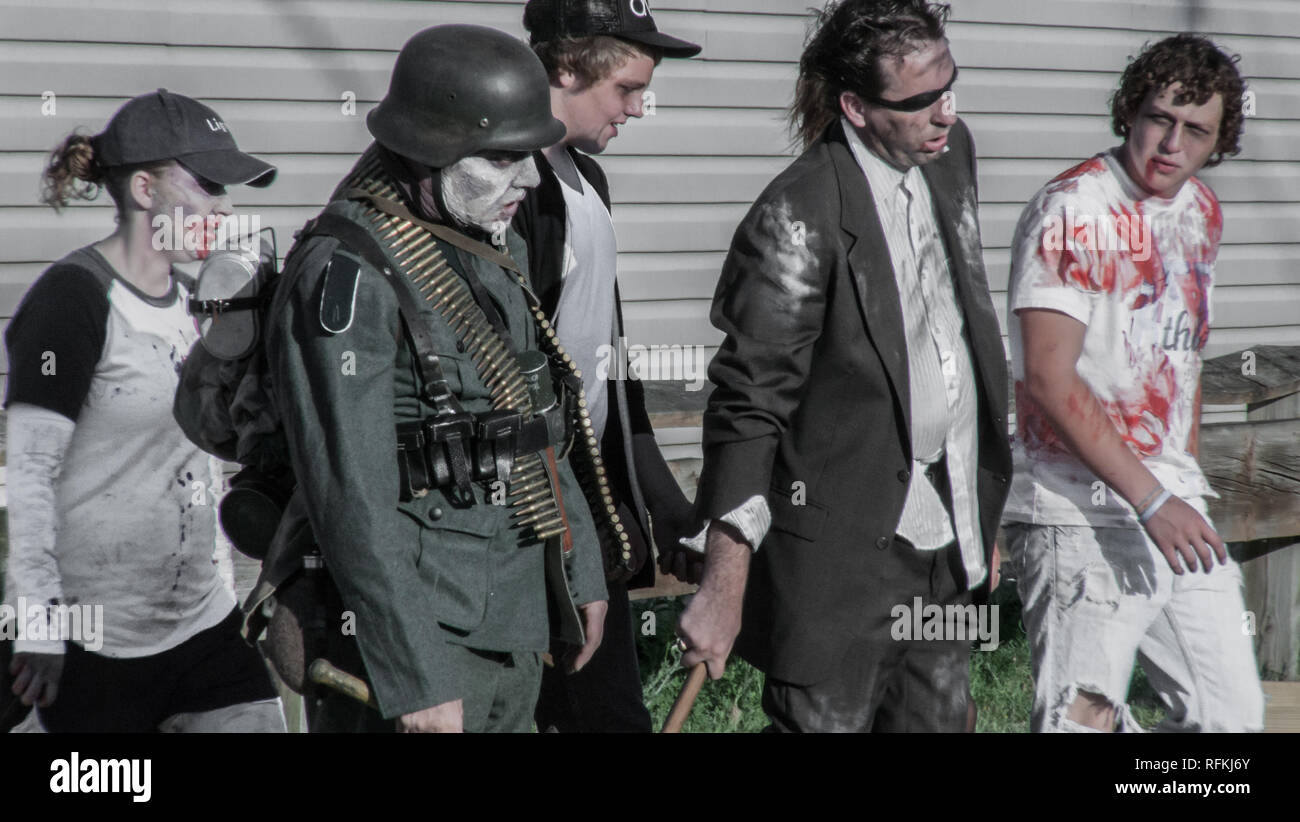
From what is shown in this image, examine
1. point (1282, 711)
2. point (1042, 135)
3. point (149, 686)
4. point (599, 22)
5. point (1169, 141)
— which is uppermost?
point (1042, 135)

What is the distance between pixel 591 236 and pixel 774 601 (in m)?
1.15

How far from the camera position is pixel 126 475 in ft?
13.4

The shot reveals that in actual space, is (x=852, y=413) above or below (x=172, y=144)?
below

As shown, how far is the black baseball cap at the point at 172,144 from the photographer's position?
164 inches

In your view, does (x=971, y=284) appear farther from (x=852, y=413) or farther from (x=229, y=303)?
(x=229, y=303)

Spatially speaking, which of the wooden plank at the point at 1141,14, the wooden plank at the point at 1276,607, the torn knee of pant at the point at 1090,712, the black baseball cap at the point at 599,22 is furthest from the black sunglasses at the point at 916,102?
the wooden plank at the point at 1141,14

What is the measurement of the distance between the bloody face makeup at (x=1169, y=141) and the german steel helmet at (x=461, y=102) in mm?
1997

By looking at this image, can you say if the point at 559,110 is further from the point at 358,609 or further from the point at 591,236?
the point at 358,609

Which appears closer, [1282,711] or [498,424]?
[498,424]

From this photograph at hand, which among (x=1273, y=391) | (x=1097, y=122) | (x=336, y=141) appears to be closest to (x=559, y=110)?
(x=336, y=141)

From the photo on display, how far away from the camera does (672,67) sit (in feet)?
24.2

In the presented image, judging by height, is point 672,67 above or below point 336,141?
above

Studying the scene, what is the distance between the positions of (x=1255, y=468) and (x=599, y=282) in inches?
134

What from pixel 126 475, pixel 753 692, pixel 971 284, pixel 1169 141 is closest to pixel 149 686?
pixel 126 475
